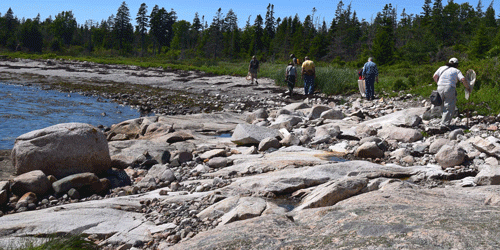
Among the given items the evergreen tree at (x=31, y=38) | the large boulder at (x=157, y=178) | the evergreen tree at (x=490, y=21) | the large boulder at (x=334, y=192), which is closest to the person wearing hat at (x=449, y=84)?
the large boulder at (x=334, y=192)

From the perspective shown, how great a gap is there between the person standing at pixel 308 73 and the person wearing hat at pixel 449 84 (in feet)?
33.4

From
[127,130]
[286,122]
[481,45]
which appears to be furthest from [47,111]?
[481,45]

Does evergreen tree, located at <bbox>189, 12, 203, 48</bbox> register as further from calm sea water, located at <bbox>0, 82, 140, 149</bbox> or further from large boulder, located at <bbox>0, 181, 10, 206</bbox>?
large boulder, located at <bbox>0, 181, 10, 206</bbox>

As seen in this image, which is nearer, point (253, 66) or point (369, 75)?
point (369, 75)

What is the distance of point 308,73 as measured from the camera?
68.8 feet

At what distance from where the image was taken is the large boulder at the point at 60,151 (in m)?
7.68

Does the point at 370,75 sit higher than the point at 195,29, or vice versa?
the point at 195,29

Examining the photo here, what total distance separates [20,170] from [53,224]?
11.5ft

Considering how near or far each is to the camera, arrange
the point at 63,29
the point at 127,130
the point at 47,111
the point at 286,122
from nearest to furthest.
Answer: the point at 127,130, the point at 286,122, the point at 47,111, the point at 63,29

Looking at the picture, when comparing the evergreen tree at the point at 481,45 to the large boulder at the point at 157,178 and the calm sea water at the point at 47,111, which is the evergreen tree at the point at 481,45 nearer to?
the calm sea water at the point at 47,111

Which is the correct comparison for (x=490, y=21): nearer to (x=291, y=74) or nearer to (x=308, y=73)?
(x=308, y=73)

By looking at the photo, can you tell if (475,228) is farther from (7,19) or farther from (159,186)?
(7,19)

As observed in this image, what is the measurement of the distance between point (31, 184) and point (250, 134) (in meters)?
5.07

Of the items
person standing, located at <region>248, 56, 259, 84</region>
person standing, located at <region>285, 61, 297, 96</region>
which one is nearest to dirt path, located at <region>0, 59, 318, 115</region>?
person standing, located at <region>248, 56, 259, 84</region>
